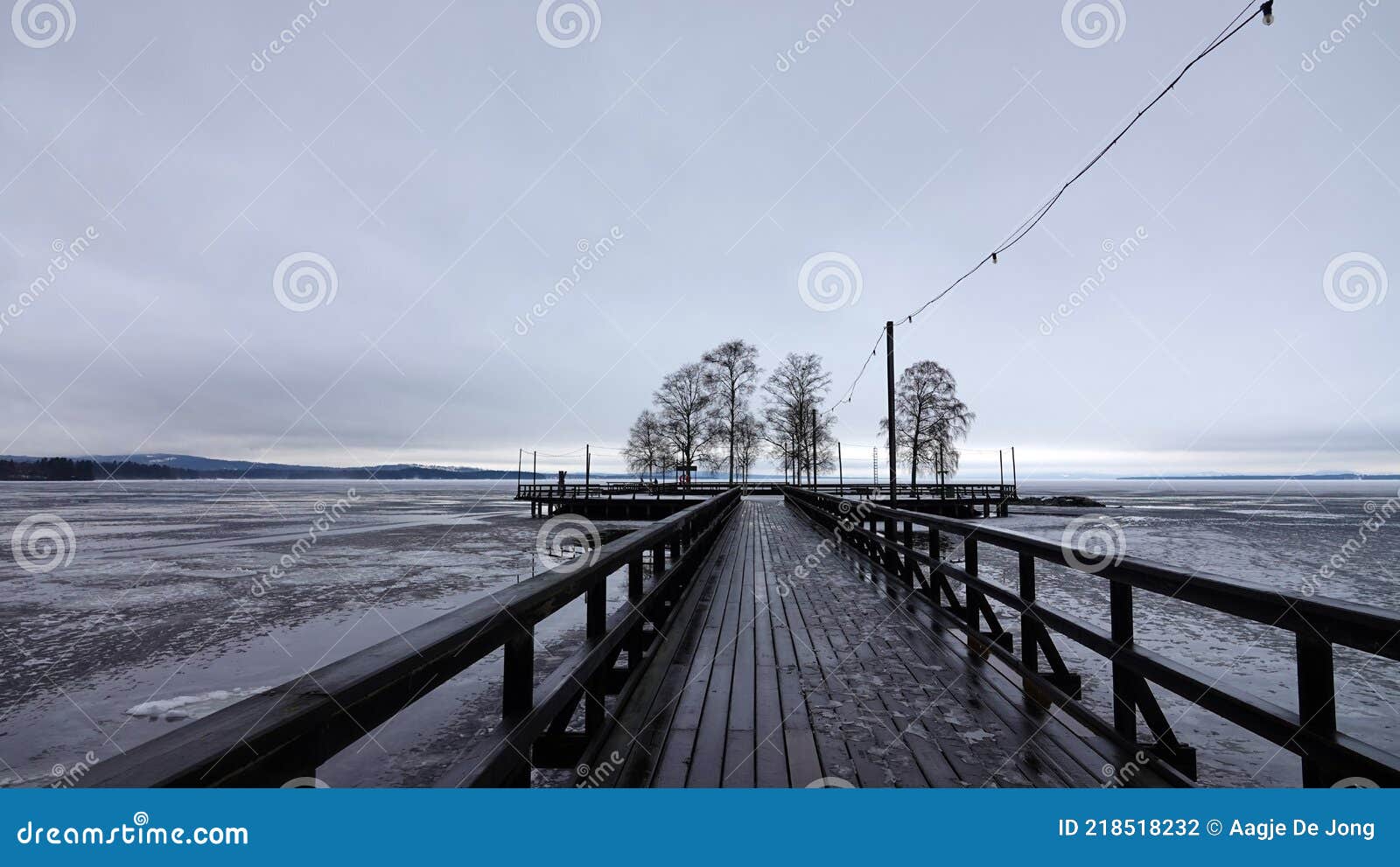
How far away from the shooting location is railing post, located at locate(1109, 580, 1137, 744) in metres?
2.78

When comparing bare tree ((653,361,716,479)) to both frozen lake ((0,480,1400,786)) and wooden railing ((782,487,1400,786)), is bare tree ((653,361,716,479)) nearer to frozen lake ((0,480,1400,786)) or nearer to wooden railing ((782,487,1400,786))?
frozen lake ((0,480,1400,786))

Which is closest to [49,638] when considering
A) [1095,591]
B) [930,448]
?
[1095,591]

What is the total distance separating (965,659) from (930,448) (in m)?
41.2

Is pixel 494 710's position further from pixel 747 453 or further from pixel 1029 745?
pixel 747 453

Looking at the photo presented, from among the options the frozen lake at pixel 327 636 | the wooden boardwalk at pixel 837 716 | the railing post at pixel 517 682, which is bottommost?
the frozen lake at pixel 327 636

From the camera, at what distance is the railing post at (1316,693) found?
1.84m

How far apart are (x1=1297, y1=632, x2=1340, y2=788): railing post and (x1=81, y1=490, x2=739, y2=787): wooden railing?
7.58 ft

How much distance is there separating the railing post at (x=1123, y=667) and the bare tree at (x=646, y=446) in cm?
4647

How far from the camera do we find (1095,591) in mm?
11445

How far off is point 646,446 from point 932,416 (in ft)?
74.5

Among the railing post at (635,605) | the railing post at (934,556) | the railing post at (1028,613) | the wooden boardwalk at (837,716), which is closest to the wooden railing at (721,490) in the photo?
the railing post at (934,556)

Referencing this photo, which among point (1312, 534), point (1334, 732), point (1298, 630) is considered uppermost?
point (1298, 630)

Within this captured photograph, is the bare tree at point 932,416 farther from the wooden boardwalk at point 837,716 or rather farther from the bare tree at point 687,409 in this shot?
the wooden boardwalk at point 837,716

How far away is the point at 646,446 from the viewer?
52.9 metres
